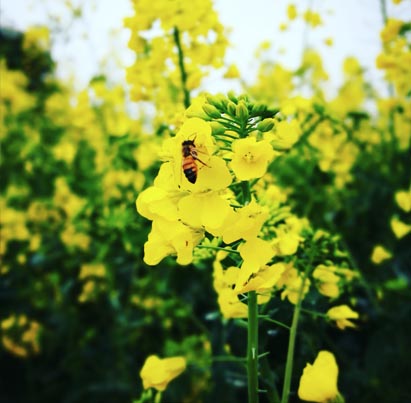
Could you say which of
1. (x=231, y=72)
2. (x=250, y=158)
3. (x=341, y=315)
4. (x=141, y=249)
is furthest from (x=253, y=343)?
(x=231, y=72)

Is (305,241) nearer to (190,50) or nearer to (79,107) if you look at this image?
(190,50)

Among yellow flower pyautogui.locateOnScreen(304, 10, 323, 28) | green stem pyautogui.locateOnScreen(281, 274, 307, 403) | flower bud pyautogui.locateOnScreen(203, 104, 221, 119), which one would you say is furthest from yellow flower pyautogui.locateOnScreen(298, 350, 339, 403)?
yellow flower pyautogui.locateOnScreen(304, 10, 323, 28)

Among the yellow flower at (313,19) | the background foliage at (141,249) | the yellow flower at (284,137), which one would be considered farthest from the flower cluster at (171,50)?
the yellow flower at (313,19)

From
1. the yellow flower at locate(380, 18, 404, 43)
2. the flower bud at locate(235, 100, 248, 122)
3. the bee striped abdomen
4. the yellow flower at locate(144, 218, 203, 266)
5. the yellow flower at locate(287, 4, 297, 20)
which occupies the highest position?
the yellow flower at locate(287, 4, 297, 20)

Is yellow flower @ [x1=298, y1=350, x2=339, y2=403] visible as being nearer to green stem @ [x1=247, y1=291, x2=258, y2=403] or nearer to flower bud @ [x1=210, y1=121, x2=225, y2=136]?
green stem @ [x1=247, y1=291, x2=258, y2=403]

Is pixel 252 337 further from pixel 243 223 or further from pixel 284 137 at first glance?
pixel 284 137

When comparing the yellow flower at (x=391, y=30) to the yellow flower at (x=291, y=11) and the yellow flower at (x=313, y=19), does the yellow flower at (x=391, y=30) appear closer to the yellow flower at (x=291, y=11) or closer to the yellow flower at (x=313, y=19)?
the yellow flower at (x=313, y=19)

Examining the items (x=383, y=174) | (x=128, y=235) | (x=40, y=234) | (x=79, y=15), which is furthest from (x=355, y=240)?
(x=79, y=15)
